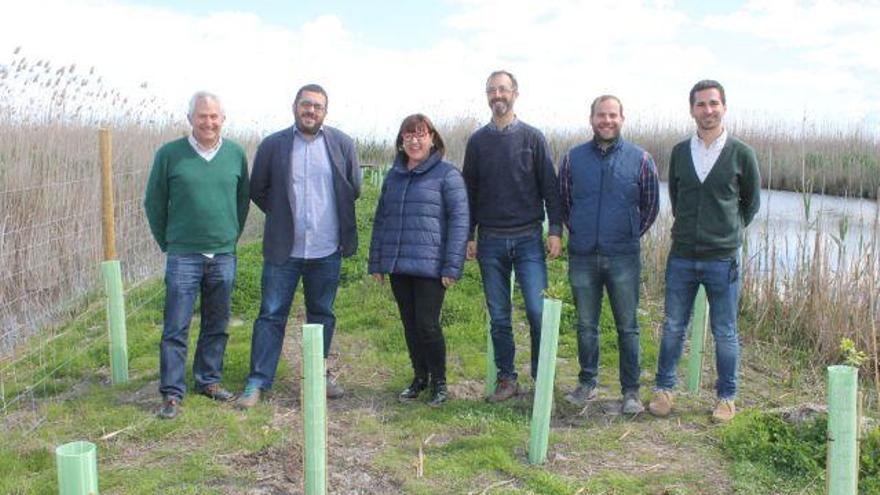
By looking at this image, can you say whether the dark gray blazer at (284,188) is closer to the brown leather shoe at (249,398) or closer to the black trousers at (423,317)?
the black trousers at (423,317)

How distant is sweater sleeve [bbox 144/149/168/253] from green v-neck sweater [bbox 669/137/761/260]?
2.88m

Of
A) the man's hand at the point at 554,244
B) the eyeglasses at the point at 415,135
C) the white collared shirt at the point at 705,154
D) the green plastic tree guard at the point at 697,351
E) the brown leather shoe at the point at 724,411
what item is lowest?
the brown leather shoe at the point at 724,411

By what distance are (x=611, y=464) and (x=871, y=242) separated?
3140 mm

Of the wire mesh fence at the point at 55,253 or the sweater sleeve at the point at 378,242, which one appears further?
the wire mesh fence at the point at 55,253

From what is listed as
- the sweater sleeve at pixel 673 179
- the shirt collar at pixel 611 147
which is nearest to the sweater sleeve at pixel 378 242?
the shirt collar at pixel 611 147

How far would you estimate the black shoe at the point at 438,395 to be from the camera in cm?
464

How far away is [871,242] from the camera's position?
18.7ft

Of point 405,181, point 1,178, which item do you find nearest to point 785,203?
point 405,181

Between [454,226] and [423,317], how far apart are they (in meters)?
0.57

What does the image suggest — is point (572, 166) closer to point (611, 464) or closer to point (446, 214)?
point (446, 214)

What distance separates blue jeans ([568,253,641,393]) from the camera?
4.31 metres

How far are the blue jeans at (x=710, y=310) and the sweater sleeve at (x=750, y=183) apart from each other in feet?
1.08

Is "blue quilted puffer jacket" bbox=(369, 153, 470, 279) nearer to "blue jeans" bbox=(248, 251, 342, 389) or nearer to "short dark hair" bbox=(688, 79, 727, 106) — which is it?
"blue jeans" bbox=(248, 251, 342, 389)

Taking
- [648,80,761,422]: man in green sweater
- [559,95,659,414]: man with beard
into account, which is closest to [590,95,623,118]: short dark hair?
[559,95,659,414]: man with beard
